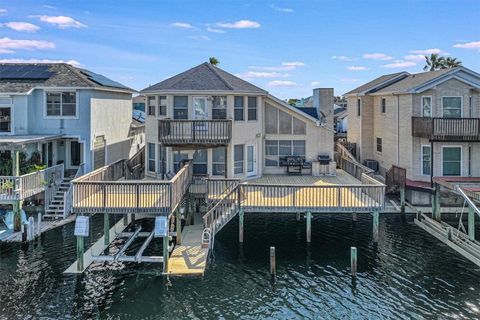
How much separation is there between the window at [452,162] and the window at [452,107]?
211 cm

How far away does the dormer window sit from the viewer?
26641mm

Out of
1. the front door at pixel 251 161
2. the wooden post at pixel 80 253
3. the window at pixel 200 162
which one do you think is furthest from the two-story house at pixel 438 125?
the wooden post at pixel 80 253

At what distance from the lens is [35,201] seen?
82.1 feet

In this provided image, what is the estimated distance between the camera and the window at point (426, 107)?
90.0 feet

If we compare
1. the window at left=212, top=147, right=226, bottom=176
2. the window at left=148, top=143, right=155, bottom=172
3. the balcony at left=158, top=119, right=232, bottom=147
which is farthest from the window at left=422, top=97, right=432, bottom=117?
the window at left=148, top=143, right=155, bottom=172

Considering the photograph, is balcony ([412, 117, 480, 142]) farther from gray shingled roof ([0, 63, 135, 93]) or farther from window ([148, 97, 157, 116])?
gray shingled roof ([0, 63, 135, 93])

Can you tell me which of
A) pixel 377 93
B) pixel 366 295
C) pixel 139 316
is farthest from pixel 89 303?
pixel 377 93

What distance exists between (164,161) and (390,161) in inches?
640

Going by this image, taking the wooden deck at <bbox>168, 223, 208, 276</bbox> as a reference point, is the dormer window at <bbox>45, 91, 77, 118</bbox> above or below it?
above

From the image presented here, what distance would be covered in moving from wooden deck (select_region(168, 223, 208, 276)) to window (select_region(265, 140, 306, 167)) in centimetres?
849

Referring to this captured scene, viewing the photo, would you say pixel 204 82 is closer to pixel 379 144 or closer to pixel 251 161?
pixel 251 161

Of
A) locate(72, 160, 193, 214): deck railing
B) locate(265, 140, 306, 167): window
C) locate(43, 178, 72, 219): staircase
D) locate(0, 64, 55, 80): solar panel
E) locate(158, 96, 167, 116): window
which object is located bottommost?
locate(43, 178, 72, 219): staircase

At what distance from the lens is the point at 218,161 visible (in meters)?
→ 25.6

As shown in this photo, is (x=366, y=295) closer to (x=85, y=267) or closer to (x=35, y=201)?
(x=85, y=267)
